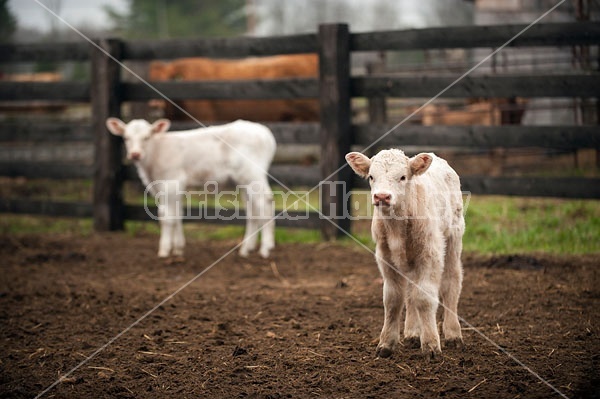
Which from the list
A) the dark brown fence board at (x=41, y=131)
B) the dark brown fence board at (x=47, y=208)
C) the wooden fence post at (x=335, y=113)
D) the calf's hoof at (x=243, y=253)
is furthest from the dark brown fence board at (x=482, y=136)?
the dark brown fence board at (x=41, y=131)

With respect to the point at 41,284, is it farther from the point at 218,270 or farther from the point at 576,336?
the point at 576,336

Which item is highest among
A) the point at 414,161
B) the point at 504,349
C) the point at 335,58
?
the point at 335,58

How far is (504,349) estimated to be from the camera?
446 centimetres

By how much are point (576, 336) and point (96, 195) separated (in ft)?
21.8

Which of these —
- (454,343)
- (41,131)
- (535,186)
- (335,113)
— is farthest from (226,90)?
(454,343)

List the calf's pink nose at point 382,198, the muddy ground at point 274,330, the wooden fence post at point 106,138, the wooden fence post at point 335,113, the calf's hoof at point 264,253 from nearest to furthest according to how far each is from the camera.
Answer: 1. the muddy ground at point 274,330
2. the calf's pink nose at point 382,198
3. the calf's hoof at point 264,253
4. the wooden fence post at point 335,113
5. the wooden fence post at point 106,138

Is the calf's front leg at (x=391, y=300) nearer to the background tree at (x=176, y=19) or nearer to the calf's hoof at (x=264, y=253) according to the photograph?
the calf's hoof at (x=264, y=253)

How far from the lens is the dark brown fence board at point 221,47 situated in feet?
27.8

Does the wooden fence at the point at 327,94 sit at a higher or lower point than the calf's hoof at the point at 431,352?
higher

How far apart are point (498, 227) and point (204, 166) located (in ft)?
11.3

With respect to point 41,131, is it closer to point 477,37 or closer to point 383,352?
point 477,37

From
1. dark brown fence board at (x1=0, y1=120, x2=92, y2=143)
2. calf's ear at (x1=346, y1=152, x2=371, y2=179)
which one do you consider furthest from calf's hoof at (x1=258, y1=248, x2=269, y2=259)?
dark brown fence board at (x1=0, y1=120, x2=92, y2=143)

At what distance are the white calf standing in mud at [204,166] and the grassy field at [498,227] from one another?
0.61m

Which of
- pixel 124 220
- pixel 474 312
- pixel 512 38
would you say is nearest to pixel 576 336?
pixel 474 312
